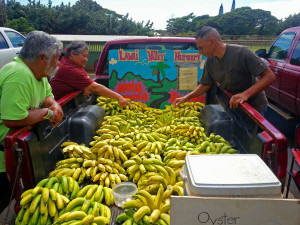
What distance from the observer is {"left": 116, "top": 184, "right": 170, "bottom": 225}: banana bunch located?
218 centimetres

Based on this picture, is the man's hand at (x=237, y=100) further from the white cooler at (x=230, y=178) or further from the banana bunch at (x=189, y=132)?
the white cooler at (x=230, y=178)

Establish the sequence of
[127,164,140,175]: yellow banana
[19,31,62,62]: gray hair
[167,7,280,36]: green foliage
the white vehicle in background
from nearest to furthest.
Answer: [19,31,62,62]: gray hair
[127,164,140,175]: yellow banana
the white vehicle in background
[167,7,280,36]: green foliage

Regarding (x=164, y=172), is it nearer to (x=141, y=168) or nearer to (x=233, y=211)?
(x=141, y=168)

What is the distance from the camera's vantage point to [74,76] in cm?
411

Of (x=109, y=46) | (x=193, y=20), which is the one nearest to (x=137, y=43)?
(x=109, y=46)

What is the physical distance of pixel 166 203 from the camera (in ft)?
7.69

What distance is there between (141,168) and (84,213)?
0.79 metres

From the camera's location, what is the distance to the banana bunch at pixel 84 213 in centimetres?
216

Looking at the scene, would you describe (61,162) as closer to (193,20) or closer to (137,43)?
(137,43)

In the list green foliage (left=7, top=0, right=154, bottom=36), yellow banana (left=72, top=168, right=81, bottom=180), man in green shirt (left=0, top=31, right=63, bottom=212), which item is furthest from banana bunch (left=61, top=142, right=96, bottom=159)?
green foliage (left=7, top=0, right=154, bottom=36)

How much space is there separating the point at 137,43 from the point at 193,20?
66.8 meters

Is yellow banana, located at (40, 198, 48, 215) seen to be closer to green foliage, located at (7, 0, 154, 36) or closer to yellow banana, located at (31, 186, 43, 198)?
yellow banana, located at (31, 186, 43, 198)

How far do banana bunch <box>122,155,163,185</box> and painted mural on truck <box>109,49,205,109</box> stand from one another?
2238 millimetres

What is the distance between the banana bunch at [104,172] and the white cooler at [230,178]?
112 cm
